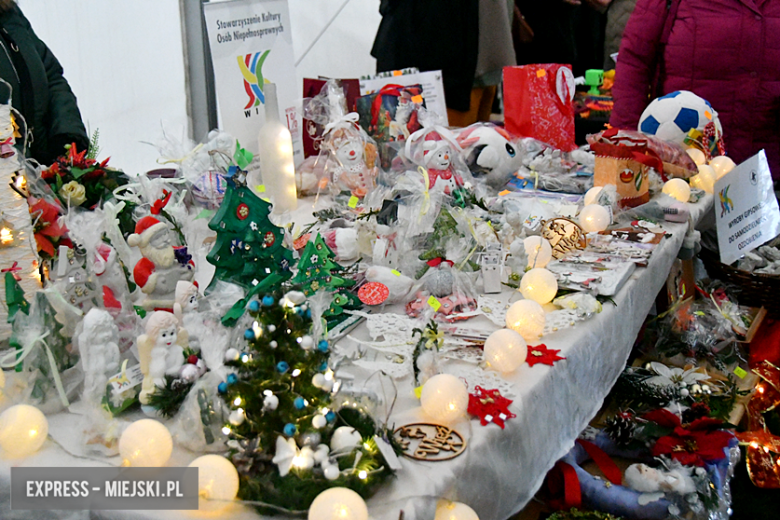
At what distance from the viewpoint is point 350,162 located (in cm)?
215

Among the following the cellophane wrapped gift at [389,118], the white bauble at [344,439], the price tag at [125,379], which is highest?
the cellophane wrapped gift at [389,118]

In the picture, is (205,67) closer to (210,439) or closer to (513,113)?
(513,113)

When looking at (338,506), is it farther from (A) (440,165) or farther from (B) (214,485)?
(A) (440,165)

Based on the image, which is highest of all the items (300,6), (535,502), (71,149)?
(300,6)

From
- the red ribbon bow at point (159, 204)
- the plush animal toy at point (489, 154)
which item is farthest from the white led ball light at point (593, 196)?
the red ribbon bow at point (159, 204)

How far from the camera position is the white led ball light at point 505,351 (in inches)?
46.5

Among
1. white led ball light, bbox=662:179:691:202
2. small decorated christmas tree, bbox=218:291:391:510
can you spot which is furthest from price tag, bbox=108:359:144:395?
white led ball light, bbox=662:179:691:202

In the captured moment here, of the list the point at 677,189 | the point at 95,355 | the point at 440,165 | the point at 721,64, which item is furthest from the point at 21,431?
the point at 721,64

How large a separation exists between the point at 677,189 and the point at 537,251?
939 mm

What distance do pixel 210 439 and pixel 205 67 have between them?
2891mm

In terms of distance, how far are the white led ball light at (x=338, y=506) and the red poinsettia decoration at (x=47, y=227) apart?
0.84 metres

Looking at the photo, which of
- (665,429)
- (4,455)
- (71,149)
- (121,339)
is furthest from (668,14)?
(4,455)

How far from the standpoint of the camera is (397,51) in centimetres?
352

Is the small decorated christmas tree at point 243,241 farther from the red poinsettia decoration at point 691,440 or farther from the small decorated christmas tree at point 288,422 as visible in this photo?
the red poinsettia decoration at point 691,440
